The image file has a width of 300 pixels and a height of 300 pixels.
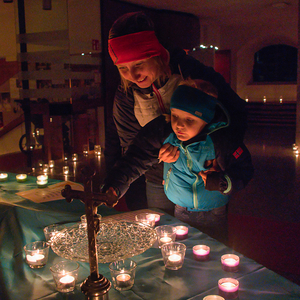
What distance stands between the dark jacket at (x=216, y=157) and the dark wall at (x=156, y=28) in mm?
5046

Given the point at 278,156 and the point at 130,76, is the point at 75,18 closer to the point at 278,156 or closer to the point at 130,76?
the point at 278,156

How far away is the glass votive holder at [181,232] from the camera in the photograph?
146 centimetres

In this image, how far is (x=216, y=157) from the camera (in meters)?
1.60

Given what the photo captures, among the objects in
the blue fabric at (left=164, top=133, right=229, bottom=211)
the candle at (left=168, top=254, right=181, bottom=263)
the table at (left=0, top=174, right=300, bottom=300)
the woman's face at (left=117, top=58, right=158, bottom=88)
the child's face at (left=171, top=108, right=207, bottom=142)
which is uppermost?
the woman's face at (left=117, top=58, right=158, bottom=88)

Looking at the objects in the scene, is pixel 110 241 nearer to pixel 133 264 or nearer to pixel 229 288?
pixel 133 264

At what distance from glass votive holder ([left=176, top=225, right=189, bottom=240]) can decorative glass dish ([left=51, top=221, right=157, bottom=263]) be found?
16cm

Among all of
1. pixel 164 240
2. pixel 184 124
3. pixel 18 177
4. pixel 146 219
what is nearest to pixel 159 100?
pixel 184 124

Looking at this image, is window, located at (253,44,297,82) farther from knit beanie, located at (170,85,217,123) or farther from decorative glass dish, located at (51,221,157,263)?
decorative glass dish, located at (51,221,157,263)

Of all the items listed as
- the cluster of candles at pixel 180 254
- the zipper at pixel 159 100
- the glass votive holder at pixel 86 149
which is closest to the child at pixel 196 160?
the zipper at pixel 159 100

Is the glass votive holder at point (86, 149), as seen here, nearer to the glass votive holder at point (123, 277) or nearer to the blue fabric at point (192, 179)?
the blue fabric at point (192, 179)

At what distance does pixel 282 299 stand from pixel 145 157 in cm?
86

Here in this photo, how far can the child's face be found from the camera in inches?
60.1

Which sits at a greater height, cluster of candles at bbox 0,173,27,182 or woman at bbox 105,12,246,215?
woman at bbox 105,12,246,215

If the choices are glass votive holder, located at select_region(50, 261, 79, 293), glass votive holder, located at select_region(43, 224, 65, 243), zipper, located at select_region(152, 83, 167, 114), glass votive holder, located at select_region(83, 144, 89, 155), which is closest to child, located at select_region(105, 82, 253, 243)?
zipper, located at select_region(152, 83, 167, 114)
